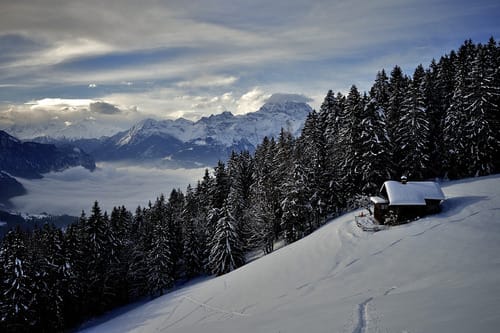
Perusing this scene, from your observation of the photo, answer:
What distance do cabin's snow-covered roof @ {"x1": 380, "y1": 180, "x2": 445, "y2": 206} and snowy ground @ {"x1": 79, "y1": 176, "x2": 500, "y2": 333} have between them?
207cm

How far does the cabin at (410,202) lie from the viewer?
38.5 meters

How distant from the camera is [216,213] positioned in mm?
58656

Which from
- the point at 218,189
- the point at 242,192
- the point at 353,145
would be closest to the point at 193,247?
the point at 218,189

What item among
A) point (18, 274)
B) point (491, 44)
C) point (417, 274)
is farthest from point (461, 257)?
point (491, 44)

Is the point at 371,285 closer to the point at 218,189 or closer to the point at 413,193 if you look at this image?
the point at 413,193

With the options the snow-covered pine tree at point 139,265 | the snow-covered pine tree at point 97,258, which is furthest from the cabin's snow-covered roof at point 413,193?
the snow-covered pine tree at point 97,258

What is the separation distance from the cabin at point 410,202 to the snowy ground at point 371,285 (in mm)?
1698

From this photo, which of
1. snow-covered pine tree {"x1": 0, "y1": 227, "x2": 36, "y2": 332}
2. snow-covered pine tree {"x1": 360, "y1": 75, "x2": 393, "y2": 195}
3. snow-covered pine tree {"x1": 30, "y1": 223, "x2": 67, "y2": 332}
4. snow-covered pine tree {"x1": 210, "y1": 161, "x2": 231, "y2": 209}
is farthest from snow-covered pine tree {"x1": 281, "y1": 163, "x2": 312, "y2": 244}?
snow-covered pine tree {"x1": 0, "y1": 227, "x2": 36, "y2": 332}

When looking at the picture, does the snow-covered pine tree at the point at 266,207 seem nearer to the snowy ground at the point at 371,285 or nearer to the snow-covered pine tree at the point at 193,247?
the snow-covered pine tree at the point at 193,247

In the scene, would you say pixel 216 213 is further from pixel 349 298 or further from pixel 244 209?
pixel 349 298

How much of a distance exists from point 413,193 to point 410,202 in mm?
1462

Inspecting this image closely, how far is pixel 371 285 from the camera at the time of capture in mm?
23344

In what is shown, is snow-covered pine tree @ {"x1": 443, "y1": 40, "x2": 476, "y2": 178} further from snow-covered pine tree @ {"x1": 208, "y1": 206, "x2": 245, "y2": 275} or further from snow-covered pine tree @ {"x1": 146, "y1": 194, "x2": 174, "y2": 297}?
snow-covered pine tree @ {"x1": 146, "y1": 194, "x2": 174, "y2": 297}

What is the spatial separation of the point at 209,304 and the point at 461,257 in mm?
22121
